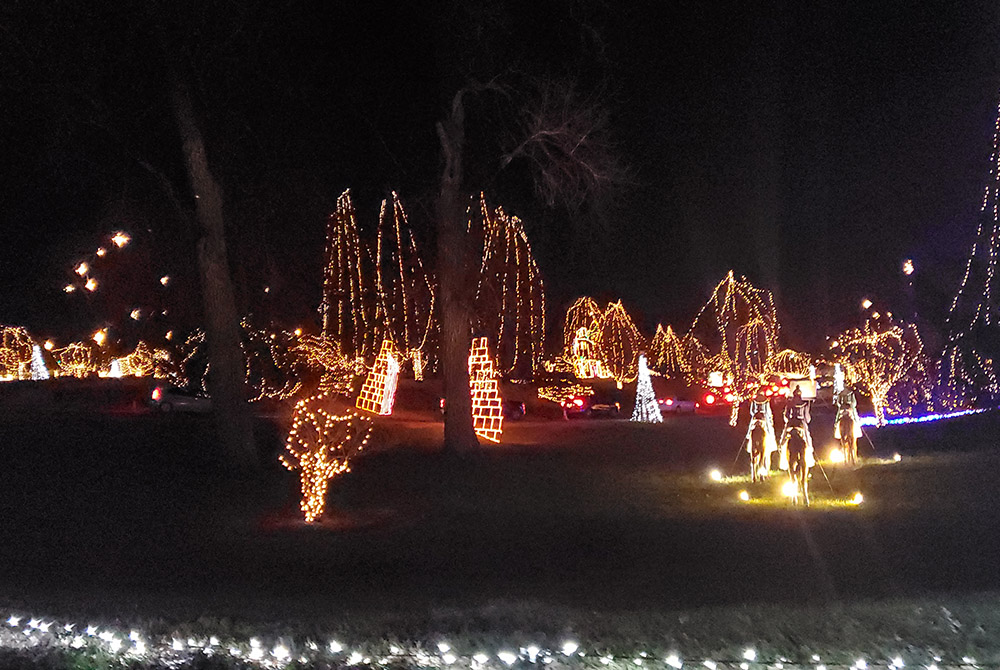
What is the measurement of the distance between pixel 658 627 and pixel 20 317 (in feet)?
183

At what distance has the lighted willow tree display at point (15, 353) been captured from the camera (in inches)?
2207

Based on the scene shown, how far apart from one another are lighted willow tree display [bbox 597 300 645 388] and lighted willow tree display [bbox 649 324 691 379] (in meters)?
1.53

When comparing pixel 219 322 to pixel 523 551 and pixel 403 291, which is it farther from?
pixel 403 291

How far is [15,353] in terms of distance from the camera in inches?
2237

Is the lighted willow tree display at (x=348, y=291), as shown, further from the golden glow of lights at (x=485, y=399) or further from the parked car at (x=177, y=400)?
the parked car at (x=177, y=400)

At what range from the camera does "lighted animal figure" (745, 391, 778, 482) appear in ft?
53.8

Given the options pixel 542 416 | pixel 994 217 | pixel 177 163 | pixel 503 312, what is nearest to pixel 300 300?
pixel 503 312

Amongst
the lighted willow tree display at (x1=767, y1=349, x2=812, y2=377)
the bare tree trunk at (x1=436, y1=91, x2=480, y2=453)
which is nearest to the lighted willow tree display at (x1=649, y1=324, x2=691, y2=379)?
the lighted willow tree display at (x1=767, y1=349, x2=812, y2=377)

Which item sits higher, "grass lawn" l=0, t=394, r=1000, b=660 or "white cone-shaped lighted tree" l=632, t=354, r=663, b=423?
"white cone-shaped lighted tree" l=632, t=354, r=663, b=423

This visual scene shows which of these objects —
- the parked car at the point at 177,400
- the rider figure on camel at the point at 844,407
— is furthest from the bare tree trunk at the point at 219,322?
the parked car at the point at 177,400

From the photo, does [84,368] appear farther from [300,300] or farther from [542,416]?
[542,416]

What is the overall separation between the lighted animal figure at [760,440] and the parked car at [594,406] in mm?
19945

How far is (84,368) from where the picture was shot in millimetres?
59719

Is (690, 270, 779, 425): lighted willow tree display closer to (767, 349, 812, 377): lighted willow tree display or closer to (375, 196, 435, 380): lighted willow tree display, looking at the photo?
(767, 349, 812, 377): lighted willow tree display
